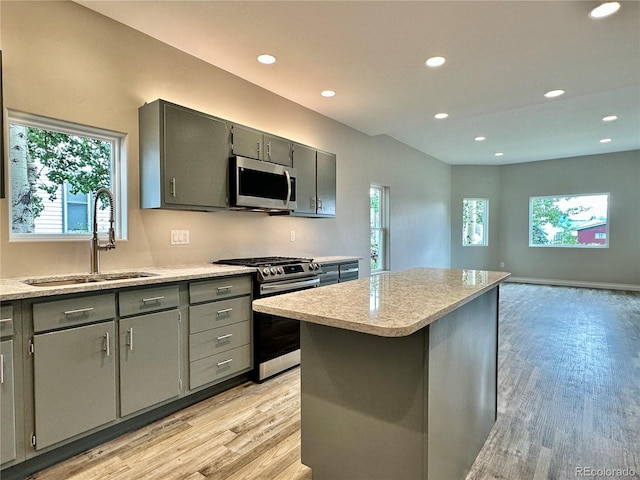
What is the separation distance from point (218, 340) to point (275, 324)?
0.51 metres

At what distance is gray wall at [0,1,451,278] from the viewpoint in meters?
2.10

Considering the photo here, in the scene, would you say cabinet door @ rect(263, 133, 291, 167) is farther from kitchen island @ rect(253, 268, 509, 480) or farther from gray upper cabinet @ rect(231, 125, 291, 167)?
kitchen island @ rect(253, 268, 509, 480)

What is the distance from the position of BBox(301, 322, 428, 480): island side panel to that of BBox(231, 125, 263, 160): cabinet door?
6.34 ft

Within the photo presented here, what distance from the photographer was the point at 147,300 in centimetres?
213

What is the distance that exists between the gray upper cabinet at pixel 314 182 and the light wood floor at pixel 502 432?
171 centimetres

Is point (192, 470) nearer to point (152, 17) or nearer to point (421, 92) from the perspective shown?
point (152, 17)

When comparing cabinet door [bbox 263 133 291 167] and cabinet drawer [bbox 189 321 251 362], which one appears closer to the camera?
cabinet drawer [bbox 189 321 251 362]

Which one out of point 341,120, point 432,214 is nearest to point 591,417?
point 341,120

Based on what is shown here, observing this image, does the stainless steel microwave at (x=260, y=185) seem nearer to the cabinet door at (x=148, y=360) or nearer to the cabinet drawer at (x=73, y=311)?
the cabinet door at (x=148, y=360)

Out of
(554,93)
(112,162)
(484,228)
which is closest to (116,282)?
(112,162)

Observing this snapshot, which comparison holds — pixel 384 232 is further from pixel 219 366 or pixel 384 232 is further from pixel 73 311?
pixel 73 311

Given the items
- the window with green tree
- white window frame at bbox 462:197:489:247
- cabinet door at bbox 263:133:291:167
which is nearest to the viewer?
cabinet door at bbox 263:133:291:167

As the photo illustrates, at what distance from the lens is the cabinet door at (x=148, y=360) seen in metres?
2.04
